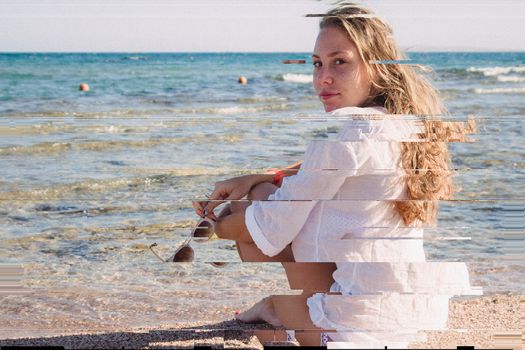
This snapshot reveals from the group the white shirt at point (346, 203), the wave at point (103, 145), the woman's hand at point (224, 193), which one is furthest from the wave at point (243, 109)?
the white shirt at point (346, 203)

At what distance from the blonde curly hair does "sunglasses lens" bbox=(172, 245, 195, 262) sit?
0.55 m

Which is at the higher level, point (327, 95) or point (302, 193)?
point (327, 95)

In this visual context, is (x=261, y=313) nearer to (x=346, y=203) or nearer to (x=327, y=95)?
(x=346, y=203)

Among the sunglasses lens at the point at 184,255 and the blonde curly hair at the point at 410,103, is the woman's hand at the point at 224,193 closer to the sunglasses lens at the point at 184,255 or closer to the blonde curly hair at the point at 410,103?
the sunglasses lens at the point at 184,255

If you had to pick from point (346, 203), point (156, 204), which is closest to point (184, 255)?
point (156, 204)

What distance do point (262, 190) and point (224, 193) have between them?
119 mm

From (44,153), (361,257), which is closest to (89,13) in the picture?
(44,153)

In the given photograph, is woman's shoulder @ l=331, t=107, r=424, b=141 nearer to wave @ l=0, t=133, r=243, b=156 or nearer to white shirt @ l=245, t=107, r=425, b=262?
white shirt @ l=245, t=107, r=425, b=262

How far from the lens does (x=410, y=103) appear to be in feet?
6.31

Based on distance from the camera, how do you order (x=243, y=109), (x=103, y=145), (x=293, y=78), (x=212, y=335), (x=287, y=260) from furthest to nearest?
(x=243, y=109)
(x=293, y=78)
(x=212, y=335)
(x=103, y=145)
(x=287, y=260)

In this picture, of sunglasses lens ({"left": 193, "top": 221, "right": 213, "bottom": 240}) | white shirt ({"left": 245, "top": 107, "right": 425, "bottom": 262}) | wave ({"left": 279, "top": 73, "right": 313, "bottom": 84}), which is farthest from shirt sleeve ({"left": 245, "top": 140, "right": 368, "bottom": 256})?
wave ({"left": 279, "top": 73, "right": 313, "bottom": 84})

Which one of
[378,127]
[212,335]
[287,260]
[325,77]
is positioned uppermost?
[325,77]

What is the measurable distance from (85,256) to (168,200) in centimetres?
41

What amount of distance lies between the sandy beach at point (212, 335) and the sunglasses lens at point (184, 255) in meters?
0.36
